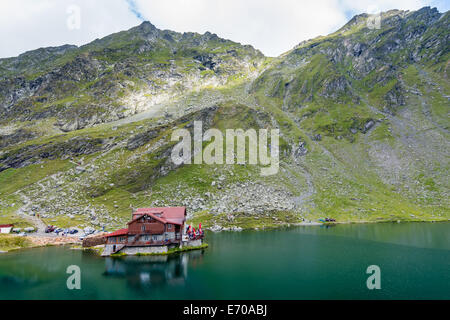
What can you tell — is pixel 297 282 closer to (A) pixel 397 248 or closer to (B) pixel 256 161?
(A) pixel 397 248

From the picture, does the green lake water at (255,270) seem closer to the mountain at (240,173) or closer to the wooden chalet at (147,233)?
the wooden chalet at (147,233)

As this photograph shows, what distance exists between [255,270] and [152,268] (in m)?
22.0

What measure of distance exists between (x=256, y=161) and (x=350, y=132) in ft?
275

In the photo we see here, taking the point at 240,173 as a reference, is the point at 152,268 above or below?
below

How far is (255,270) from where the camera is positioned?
4991cm

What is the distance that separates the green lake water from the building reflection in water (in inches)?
7.0

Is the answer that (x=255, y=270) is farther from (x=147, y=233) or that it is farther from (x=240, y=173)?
(x=240, y=173)

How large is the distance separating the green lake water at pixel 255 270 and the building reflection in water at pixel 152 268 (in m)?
0.18

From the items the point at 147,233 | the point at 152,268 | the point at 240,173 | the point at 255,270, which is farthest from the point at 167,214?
the point at 240,173

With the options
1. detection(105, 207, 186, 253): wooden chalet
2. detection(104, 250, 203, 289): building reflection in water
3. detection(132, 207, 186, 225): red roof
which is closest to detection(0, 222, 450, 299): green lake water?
detection(104, 250, 203, 289): building reflection in water

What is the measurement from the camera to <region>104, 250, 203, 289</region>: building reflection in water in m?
46.7

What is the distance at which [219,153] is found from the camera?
14862 cm
